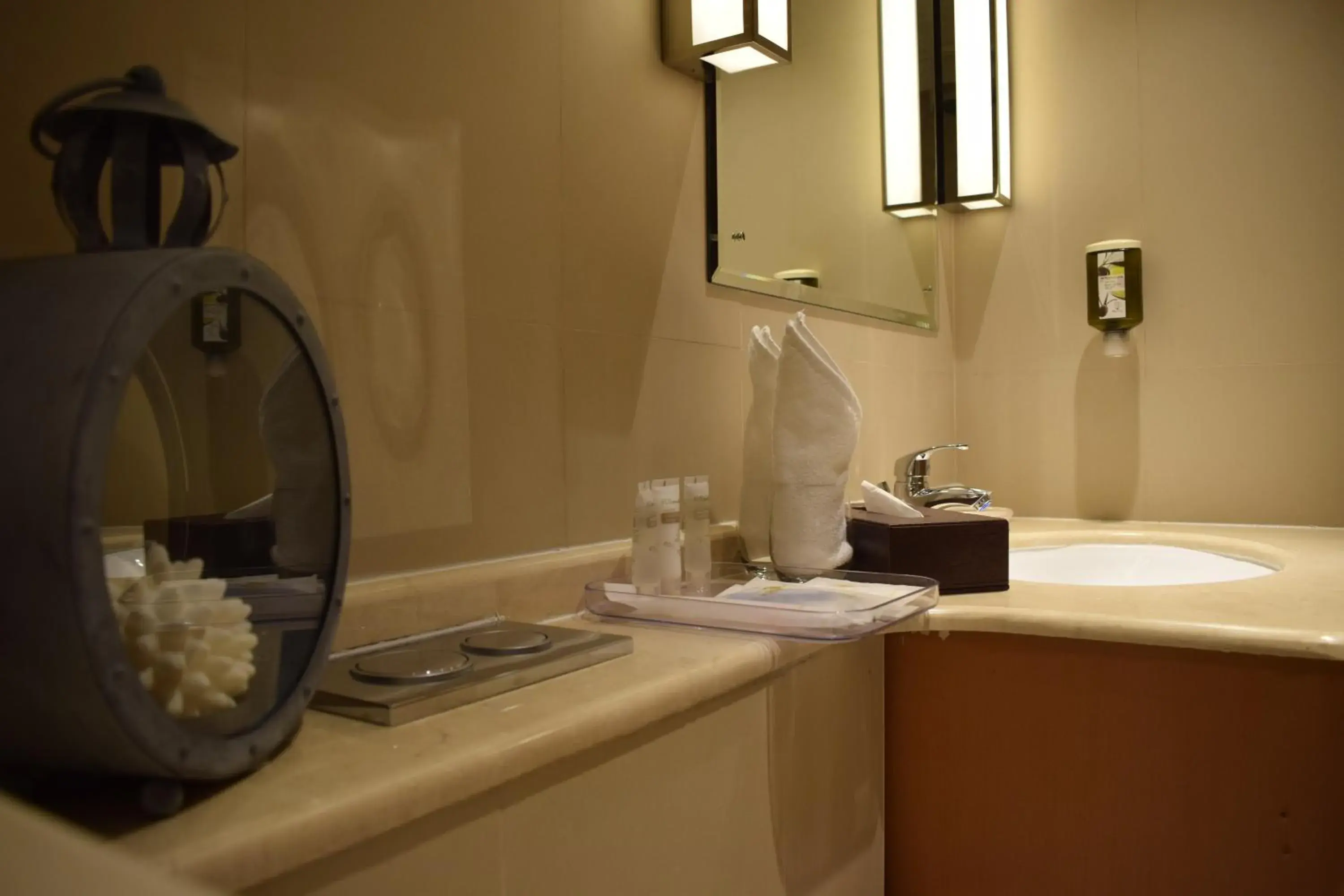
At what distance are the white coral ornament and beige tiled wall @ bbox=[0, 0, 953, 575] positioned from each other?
0.28 m

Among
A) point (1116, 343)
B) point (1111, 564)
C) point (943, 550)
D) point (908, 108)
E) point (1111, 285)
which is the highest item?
point (908, 108)

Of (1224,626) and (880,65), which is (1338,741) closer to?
(1224,626)

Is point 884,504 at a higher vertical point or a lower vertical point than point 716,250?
lower

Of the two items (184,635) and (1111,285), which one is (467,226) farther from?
(1111,285)

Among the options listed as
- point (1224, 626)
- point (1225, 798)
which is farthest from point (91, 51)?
point (1225, 798)

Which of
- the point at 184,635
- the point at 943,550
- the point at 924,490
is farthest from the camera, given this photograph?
the point at 924,490

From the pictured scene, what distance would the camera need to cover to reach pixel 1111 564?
5.35ft

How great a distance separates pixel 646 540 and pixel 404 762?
0.47 metres

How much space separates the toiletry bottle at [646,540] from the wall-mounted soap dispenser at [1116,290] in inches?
45.0

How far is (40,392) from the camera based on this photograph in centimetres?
43

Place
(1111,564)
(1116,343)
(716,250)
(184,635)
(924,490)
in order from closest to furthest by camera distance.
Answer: (184,635) → (716,250) → (924,490) → (1111,564) → (1116,343)

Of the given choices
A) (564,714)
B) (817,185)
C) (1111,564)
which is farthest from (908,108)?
(564,714)

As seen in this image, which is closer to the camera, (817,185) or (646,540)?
(646,540)

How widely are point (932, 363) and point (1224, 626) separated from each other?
1.05 meters
